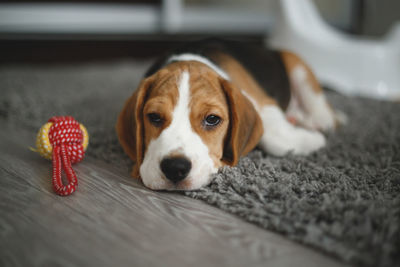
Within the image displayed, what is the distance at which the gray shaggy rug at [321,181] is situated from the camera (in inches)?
59.2

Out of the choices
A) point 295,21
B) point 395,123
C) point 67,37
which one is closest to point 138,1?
point 67,37

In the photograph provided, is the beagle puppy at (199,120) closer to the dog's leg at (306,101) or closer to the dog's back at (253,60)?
the dog's back at (253,60)

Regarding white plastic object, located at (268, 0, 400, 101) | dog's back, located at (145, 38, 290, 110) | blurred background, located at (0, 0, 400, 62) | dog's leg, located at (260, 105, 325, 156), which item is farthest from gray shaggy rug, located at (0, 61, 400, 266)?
blurred background, located at (0, 0, 400, 62)

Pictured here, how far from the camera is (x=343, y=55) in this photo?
496 centimetres

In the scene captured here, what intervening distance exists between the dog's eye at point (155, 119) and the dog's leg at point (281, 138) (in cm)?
83

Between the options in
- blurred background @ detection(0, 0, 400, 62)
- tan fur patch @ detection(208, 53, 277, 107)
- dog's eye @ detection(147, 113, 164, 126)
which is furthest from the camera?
blurred background @ detection(0, 0, 400, 62)

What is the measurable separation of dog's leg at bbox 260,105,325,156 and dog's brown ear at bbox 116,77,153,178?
2.86 feet

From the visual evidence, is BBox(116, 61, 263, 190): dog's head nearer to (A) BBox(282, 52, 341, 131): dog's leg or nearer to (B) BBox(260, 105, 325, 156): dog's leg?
(B) BBox(260, 105, 325, 156): dog's leg

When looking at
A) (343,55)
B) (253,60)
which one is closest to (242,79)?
(253,60)

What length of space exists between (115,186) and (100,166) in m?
0.36

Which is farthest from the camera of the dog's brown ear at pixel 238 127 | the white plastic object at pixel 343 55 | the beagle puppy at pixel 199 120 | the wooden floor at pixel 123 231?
the white plastic object at pixel 343 55

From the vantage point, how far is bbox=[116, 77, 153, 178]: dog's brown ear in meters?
2.18

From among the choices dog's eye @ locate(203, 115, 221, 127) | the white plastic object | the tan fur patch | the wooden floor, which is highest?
the white plastic object

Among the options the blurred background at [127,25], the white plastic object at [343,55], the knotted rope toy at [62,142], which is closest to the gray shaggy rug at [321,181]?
the knotted rope toy at [62,142]
